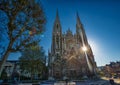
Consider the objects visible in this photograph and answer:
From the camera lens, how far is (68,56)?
50094mm

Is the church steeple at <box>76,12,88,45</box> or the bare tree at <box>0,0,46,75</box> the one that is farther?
the church steeple at <box>76,12,88,45</box>

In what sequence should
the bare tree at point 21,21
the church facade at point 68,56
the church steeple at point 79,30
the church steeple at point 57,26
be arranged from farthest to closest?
the church steeple at point 57,26 → the church steeple at point 79,30 → the church facade at point 68,56 → the bare tree at point 21,21

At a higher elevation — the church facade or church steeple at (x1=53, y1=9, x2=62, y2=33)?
church steeple at (x1=53, y1=9, x2=62, y2=33)

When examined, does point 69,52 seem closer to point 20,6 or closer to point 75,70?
point 75,70

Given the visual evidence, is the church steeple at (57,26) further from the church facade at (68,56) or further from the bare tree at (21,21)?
the bare tree at (21,21)

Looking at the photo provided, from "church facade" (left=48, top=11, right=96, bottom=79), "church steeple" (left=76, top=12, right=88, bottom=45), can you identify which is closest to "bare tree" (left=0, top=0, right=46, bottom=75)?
"church facade" (left=48, top=11, right=96, bottom=79)

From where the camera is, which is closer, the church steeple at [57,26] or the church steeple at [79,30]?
the church steeple at [79,30]

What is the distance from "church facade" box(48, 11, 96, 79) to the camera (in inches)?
1845

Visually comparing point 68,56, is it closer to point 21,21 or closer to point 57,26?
point 57,26

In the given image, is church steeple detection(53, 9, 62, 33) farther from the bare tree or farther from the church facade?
the bare tree

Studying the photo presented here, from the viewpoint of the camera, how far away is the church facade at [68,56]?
46.9m

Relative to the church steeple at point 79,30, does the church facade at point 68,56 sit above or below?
below

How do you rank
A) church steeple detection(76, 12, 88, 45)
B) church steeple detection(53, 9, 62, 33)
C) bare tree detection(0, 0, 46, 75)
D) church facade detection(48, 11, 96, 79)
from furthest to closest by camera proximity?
church steeple detection(53, 9, 62, 33)
church steeple detection(76, 12, 88, 45)
church facade detection(48, 11, 96, 79)
bare tree detection(0, 0, 46, 75)

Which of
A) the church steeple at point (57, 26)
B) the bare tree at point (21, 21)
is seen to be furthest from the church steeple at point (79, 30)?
the bare tree at point (21, 21)
